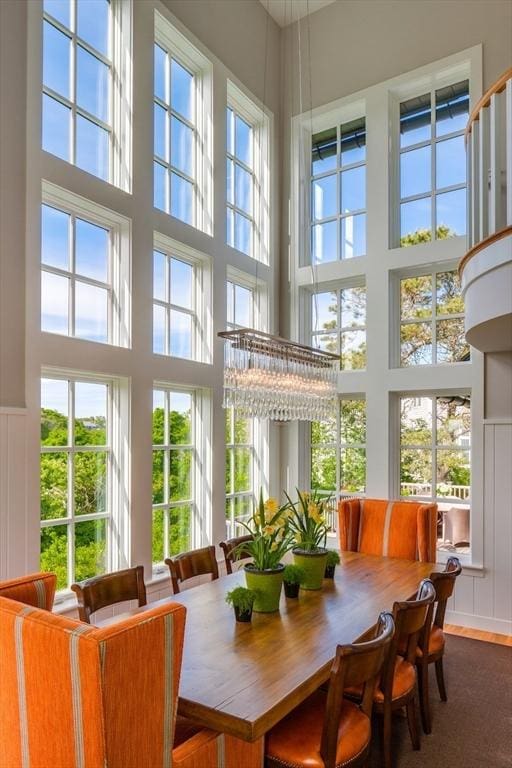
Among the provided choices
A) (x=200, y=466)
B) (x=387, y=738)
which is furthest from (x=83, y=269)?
(x=387, y=738)

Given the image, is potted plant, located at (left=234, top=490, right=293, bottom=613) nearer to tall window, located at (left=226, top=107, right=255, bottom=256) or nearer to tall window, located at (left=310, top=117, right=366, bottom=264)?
tall window, located at (left=226, top=107, right=255, bottom=256)

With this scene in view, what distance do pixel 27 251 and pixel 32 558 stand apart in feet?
5.70

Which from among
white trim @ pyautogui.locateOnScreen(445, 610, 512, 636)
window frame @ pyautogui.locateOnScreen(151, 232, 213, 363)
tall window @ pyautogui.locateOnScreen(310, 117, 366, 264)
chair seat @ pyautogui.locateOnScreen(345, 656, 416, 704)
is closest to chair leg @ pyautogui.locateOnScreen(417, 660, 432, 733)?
chair seat @ pyautogui.locateOnScreen(345, 656, 416, 704)

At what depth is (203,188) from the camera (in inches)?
189

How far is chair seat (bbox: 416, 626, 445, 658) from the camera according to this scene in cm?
292

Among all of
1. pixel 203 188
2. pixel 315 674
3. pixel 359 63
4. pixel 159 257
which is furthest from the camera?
pixel 359 63

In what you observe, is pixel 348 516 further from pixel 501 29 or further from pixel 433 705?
pixel 501 29

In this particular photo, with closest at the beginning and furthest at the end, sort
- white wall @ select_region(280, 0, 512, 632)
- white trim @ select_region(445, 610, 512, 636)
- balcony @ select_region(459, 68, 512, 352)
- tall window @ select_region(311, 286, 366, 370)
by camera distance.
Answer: balcony @ select_region(459, 68, 512, 352), white trim @ select_region(445, 610, 512, 636), white wall @ select_region(280, 0, 512, 632), tall window @ select_region(311, 286, 366, 370)

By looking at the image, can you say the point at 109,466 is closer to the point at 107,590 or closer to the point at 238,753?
the point at 107,590

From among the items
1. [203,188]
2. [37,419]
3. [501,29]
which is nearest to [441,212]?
[501,29]

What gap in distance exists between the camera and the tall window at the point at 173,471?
4.25m

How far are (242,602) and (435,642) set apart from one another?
1.24 meters

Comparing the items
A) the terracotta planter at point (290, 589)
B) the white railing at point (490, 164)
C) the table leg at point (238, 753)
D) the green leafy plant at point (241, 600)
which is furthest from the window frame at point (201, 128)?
the table leg at point (238, 753)

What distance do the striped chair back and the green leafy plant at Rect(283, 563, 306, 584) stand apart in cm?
132
